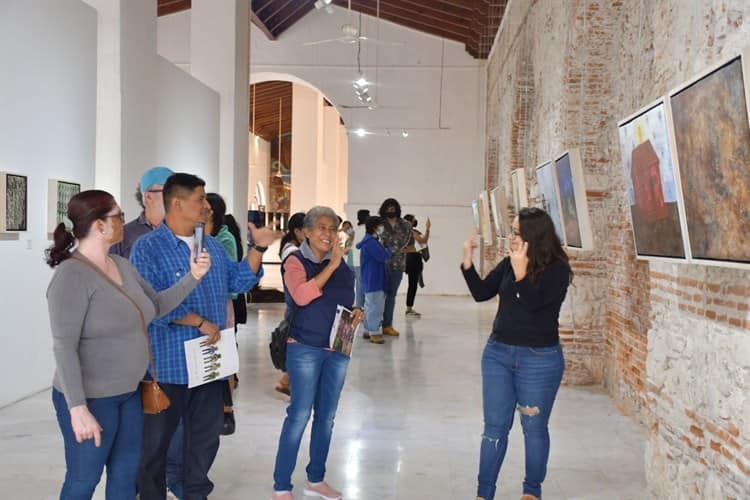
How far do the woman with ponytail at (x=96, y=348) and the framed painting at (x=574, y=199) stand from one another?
4124 mm

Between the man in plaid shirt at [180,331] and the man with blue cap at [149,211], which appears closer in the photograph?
the man in plaid shirt at [180,331]

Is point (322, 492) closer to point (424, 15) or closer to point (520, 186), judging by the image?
point (520, 186)

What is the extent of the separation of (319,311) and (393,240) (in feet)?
21.7

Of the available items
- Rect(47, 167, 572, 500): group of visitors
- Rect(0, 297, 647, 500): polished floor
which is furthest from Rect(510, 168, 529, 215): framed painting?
Rect(47, 167, 572, 500): group of visitors

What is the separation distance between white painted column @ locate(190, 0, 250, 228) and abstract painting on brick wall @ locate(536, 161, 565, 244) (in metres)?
7.23

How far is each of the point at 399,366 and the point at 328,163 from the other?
2445cm

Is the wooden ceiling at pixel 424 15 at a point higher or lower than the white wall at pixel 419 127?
higher

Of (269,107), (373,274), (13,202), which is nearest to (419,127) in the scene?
(373,274)

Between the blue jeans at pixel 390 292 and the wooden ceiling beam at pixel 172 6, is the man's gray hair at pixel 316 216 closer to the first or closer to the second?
the blue jeans at pixel 390 292

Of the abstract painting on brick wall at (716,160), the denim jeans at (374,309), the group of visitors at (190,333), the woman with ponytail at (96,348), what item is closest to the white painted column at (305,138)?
the denim jeans at (374,309)

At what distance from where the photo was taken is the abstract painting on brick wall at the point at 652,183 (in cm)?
396

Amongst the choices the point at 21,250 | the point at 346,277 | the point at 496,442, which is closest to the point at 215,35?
the point at 21,250

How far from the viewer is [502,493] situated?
4.88m

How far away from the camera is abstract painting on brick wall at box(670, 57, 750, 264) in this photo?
10.1 feet
